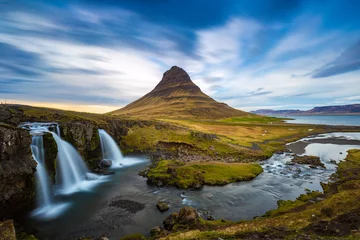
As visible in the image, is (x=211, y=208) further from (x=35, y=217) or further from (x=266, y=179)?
(x=35, y=217)

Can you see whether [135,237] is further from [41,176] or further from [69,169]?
[69,169]

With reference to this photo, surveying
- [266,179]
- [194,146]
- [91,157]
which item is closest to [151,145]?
[194,146]

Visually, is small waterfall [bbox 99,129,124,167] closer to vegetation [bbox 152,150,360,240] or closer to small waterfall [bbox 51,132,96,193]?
small waterfall [bbox 51,132,96,193]

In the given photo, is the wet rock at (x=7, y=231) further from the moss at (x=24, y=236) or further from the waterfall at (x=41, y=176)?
the waterfall at (x=41, y=176)

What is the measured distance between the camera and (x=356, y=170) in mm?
51500

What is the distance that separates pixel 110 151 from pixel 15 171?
1545 inches

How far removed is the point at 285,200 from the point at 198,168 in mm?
20923

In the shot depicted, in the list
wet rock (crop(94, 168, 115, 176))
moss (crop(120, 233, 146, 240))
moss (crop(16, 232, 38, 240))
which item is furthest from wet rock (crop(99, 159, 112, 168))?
moss (crop(120, 233, 146, 240))

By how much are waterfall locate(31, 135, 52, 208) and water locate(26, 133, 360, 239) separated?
14.8 feet

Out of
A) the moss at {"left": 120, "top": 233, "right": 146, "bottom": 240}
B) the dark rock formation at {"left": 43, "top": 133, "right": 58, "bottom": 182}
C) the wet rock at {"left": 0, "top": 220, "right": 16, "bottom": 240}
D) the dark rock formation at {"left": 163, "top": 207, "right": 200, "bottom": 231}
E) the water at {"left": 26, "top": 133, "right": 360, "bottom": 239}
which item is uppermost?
the dark rock formation at {"left": 43, "top": 133, "right": 58, "bottom": 182}

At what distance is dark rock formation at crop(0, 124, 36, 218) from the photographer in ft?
100

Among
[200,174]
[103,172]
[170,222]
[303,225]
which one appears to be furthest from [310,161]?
[103,172]

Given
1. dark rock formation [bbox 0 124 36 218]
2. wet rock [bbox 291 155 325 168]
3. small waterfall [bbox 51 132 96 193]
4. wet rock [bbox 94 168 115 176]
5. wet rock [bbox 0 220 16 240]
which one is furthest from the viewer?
wet rock [bbox 291 155 325 168]

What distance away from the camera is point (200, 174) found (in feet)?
159
